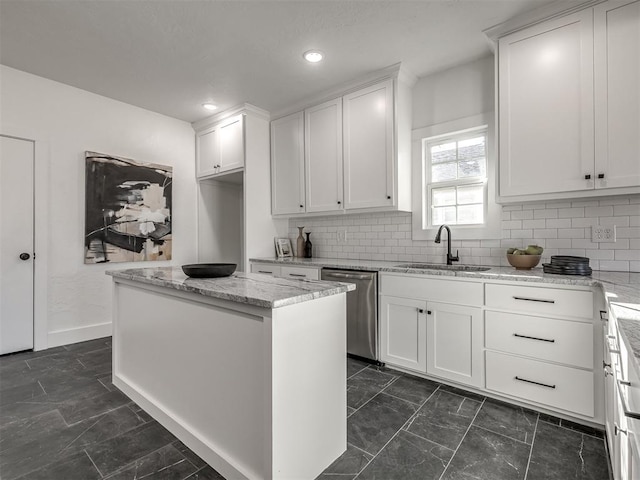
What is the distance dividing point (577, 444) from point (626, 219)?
1.48 metres

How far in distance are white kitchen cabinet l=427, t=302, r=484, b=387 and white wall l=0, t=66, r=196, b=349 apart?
10.6ft

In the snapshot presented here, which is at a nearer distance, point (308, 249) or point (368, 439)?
point (368, 439)

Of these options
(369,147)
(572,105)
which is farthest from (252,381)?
(572,105)

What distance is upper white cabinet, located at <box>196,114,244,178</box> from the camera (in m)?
3.84

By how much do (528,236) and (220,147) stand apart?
341cm

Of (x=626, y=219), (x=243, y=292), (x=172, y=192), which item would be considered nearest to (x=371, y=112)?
(x=626, y=219)

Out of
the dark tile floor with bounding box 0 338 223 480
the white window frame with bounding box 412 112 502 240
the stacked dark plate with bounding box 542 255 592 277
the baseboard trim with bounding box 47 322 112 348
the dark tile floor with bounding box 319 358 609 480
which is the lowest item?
the dark tile floor with bounding box 319 358 609 480

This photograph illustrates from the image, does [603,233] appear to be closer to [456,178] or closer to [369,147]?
[456,178]

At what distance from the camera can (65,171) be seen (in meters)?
3.28

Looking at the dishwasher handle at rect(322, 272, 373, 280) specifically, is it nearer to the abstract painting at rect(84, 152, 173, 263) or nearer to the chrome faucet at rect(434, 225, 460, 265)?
the chrome faucet at rect(434, 225, 460, 265)

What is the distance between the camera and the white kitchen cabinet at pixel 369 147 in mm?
2992

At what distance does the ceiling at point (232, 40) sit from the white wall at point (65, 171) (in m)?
0.22

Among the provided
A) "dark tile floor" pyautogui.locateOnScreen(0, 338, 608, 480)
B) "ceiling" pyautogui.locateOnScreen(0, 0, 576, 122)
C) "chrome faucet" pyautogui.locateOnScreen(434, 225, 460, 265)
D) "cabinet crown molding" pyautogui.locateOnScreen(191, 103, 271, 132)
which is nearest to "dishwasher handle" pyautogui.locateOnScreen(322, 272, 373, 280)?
"chrome faucet" pyautogui.locateOnScreen(434, 225, 460, 265)

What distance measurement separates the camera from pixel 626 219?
7.16 feet
